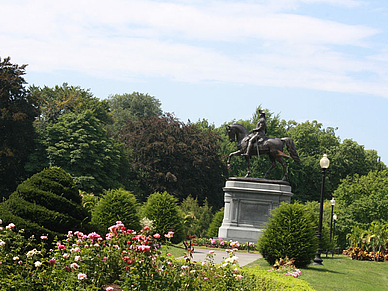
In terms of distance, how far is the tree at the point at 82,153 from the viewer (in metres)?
39.4

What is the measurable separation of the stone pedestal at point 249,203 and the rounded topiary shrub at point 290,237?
37.4ft

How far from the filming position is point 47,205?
10.6m

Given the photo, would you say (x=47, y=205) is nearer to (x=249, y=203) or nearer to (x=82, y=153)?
(x=249, y=203)

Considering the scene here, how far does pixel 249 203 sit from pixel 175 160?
20838 mm

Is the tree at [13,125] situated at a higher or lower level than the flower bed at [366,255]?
higher

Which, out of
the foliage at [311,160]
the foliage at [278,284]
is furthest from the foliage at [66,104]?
the foliage at [278,284]

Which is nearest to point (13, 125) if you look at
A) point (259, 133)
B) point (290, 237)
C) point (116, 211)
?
point (259, 133)

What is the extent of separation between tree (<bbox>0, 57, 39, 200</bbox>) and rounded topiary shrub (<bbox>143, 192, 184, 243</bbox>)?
16.7m

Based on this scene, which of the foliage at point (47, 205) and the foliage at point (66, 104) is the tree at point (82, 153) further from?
the foliage at point (47, 205)

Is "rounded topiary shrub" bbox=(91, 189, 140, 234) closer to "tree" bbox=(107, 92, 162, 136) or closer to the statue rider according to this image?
the statue rider

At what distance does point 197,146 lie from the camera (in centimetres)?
4906

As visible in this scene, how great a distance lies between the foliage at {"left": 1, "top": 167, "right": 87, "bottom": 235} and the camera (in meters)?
10.2

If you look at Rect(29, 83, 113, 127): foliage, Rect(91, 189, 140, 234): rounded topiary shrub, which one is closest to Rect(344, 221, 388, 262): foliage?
Rect(91, 189, 140, 234): rounded topiary shrub

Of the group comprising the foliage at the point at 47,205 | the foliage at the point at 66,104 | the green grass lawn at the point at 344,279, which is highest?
the foliage at the point at 66,104
